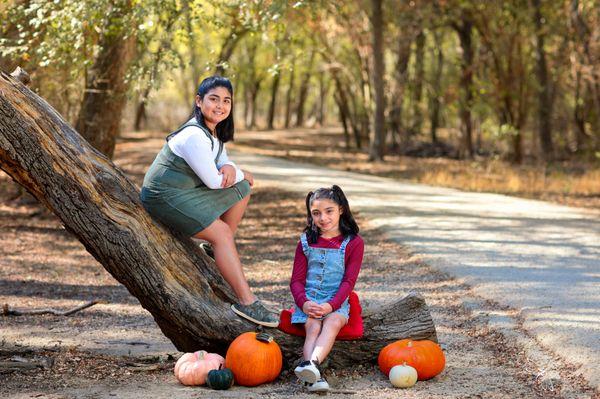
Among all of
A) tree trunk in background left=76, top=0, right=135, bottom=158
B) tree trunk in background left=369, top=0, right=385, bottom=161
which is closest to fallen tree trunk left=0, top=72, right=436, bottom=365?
→ tree trunk in background left=76, top=0, right=135, bottom=158

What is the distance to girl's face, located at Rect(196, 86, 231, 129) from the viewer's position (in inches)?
234

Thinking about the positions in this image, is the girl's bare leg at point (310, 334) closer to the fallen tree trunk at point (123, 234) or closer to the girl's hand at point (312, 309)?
the girl's hand at point (312, 309)

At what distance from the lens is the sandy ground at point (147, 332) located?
5688 mm

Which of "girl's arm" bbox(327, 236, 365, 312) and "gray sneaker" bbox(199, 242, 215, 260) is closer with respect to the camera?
"girl's arm" bbox(327, 236, 365, 312)

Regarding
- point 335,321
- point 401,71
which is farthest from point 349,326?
point 401,71

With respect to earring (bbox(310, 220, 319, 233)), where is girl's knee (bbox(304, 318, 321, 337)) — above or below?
below

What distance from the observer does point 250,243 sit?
1379 centimetres

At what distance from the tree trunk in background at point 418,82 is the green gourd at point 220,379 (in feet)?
81.7

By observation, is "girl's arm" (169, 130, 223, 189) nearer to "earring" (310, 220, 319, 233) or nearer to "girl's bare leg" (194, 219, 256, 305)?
"girl's bare leg" (194, 219, 256, 305)

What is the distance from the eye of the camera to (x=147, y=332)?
7.88 meters

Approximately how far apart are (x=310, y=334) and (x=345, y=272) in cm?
50

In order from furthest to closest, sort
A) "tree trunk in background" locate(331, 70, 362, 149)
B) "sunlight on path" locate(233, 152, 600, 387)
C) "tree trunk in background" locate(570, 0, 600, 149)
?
"tree trunk in background" locate(331, 70, 362, 149) → "tree trunk in background" locate(570, 0, 600, 149) → "sunlight on path" locate(233, 152, 600, 387)

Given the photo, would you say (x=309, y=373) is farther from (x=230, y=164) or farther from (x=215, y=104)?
(x=215, y=104)

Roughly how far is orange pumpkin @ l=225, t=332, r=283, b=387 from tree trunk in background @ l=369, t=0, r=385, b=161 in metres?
19.2
